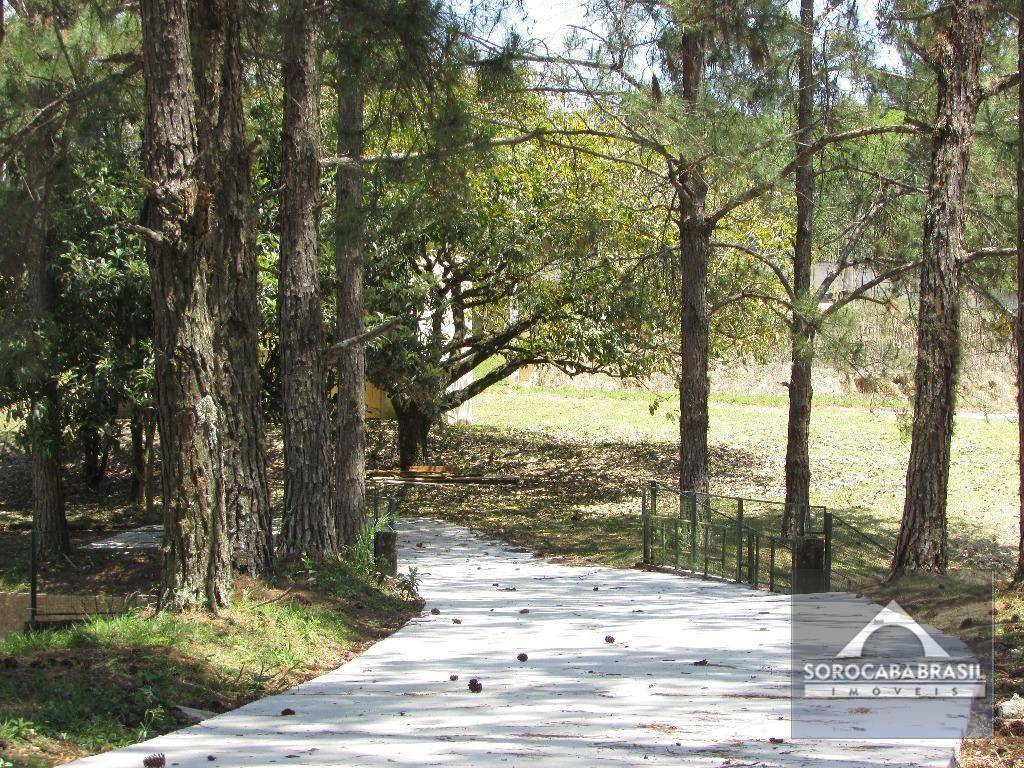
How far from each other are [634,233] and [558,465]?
24.4ft

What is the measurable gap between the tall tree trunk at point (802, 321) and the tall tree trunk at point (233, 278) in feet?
27.8

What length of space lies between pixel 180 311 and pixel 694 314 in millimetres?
9520

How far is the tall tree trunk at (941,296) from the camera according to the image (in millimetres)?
9617

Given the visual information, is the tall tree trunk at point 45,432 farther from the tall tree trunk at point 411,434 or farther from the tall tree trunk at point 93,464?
the tall tree trunk at point 411,434

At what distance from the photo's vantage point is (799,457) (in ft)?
55.6

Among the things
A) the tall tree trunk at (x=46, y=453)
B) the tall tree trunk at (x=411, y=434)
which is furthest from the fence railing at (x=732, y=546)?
the tall tree trunk at (x=46, y=453)

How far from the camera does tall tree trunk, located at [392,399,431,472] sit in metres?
22.7

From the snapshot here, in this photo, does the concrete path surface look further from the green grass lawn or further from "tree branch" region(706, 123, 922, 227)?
the green grass lawn

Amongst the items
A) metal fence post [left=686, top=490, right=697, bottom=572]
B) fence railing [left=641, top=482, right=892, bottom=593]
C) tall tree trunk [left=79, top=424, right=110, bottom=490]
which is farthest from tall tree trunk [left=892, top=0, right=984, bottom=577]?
tall tree trunk [left=79, top=424, right=110, bottom=490]

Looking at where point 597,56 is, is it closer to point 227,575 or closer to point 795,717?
point 227,575

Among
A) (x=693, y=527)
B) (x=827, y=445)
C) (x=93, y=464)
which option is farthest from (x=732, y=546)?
(x=93, y=464)

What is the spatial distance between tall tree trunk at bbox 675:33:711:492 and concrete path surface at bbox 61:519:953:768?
625cm

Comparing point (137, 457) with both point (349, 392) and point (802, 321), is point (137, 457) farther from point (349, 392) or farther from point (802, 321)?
point (802, 321)

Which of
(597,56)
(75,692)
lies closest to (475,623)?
(75,692)
